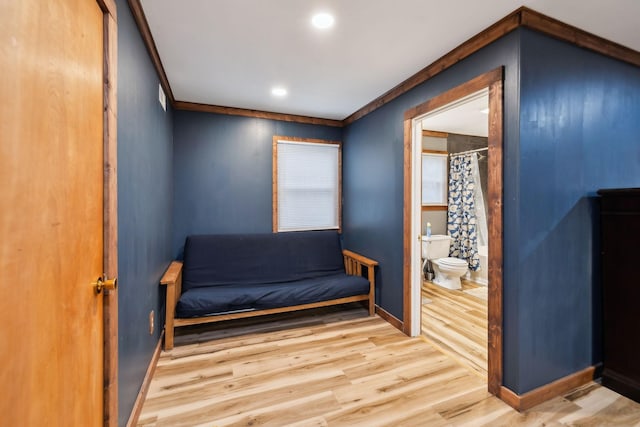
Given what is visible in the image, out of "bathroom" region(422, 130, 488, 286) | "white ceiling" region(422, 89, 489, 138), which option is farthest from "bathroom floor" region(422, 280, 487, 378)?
"white ceiling" region(422, 89, 489, 138)

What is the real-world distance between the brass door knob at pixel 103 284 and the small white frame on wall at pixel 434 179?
431 centimetres

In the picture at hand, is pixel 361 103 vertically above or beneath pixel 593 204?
above

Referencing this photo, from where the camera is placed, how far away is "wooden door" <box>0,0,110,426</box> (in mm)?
612

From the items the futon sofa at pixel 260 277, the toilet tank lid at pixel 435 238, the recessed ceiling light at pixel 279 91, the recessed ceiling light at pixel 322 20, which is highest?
the recessed ceiling light at pixel 279 91

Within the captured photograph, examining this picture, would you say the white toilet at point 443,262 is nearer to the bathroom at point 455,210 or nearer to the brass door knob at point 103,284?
the bathroom at point 455,210

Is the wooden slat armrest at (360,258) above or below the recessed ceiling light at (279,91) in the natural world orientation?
below

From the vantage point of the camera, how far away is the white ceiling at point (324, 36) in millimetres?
1627

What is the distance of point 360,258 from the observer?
3.30 m

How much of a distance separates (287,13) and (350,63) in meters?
0.74

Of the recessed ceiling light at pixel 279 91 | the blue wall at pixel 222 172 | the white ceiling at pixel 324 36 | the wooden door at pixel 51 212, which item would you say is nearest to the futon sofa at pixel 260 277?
the blue wall at pixel 222 172

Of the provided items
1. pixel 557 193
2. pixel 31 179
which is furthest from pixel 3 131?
pixel 557 193

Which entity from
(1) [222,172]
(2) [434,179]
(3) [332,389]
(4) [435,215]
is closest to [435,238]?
(4) [435,215]

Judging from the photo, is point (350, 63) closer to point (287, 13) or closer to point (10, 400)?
point (287, 13)

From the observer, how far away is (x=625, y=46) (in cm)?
203
